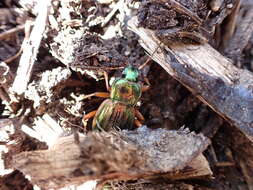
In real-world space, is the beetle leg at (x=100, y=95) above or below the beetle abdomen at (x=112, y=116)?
above

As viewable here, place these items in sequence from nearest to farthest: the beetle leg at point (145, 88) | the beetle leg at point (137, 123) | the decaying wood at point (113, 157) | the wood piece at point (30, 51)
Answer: the decaying wood at point (113, 157)
the wood piece at point (30, 51)
the beetle leg at point (137, 123)
the beetle leg at point (145, 88)

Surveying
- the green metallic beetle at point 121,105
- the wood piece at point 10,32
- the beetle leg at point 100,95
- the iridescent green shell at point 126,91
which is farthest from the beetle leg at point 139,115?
the wood piece at point 10,32

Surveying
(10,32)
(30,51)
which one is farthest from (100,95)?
(10,32)

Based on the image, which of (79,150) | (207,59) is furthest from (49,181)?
(207,59)

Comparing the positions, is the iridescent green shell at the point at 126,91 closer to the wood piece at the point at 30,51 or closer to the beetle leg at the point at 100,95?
the beetle leg at the point at 100,95

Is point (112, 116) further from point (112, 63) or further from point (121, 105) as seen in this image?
point (112, 63)
